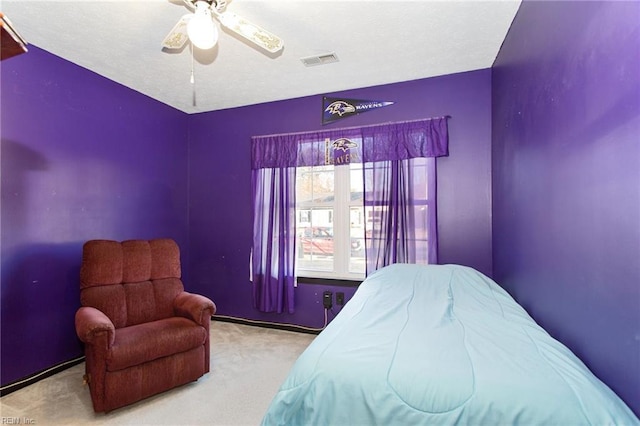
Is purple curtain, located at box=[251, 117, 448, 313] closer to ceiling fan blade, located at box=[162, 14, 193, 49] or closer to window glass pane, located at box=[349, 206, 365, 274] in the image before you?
window glass pane, located at box=[349, 206, 365, 274]

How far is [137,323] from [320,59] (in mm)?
2617

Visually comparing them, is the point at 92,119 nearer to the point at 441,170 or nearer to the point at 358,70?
the point at 358,70

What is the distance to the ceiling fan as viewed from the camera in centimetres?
151

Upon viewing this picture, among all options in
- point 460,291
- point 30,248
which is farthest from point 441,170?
point 30,248

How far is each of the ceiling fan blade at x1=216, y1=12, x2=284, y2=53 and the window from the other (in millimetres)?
1625

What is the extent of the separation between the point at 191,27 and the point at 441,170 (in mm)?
2316

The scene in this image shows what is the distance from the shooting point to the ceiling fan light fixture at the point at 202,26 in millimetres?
1504

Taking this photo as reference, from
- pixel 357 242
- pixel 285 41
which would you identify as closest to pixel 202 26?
pixel 285 41

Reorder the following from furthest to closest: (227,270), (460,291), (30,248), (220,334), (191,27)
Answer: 1. (227,270)
2. (220,334)
3. (30,248)
4. (460,291)
5. (191,27)

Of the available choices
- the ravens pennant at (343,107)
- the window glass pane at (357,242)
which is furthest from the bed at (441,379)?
the ravens pennant at (343,107)

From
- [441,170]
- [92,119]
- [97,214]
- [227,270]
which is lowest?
[227,270]

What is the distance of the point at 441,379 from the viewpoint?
94 centimetres

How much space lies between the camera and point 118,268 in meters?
2.52

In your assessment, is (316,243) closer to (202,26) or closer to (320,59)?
(320,59)
